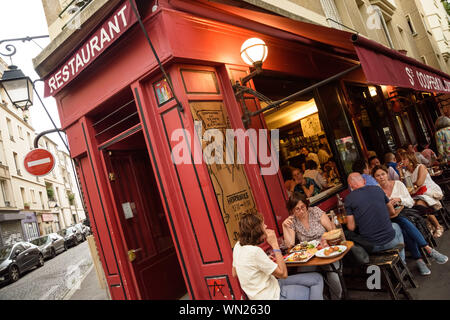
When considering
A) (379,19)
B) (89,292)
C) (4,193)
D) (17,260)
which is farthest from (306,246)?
(4,193)

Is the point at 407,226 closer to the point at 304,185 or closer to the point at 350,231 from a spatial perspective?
the point at 350,231

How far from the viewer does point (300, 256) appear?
3330 millimetres

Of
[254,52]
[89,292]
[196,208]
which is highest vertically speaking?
[254,52]

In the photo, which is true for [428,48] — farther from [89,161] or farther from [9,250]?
[9,250]

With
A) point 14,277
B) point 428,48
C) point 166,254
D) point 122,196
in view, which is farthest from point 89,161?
point 428,48

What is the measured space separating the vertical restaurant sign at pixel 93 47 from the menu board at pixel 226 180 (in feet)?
4.24

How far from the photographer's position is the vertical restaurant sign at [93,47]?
3602mm

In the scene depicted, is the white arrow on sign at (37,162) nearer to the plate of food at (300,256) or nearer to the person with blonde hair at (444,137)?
the plate of food at (300,256)

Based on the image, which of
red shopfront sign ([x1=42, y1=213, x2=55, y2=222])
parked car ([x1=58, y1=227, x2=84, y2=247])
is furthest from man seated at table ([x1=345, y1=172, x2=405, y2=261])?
red shopfront sign ([x1=42, y1=213, x2=55, y2=222])

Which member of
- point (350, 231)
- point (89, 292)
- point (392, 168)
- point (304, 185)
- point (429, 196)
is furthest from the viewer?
point (89, 292)

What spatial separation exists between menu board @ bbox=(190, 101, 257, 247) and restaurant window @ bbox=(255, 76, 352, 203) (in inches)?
79.0

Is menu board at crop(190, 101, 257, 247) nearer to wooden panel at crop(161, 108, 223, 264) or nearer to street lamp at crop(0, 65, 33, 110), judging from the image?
wooden panel at crop(161, 108, 223, 264)

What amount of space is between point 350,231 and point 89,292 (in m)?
6.86
